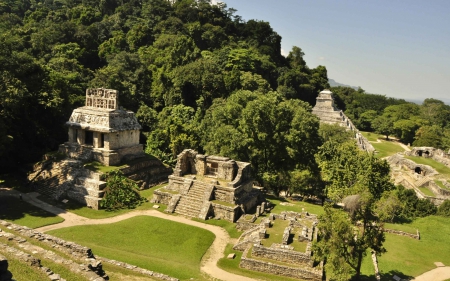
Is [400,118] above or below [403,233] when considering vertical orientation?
above

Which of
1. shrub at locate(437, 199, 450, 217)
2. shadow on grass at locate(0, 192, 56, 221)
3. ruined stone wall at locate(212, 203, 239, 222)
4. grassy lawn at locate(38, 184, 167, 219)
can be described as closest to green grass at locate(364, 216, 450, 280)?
shrub at locate(437, 199, 450, 217)

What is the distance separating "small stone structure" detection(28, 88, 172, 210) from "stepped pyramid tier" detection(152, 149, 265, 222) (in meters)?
3.99

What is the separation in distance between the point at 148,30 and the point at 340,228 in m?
62.5

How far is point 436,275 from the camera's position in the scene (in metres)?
19.2

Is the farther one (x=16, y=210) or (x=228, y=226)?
(x=228, y=226)

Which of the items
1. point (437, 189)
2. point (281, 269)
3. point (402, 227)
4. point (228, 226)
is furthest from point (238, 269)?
point (437, 189)

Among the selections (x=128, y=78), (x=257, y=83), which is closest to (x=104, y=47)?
(x=128, y=78)

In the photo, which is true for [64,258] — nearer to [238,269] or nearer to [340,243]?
[238,269]

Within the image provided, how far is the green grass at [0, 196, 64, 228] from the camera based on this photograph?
2097 centimetres

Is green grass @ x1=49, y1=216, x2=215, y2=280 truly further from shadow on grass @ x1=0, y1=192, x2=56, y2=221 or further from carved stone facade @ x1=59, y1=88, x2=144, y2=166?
carved stone facade @ x1=59, y1=88, x2=144, y2=166

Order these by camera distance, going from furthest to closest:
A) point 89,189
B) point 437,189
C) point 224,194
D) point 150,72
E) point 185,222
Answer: point 150,72
point 437,189
point 89,189
point 224,194
point 185,222

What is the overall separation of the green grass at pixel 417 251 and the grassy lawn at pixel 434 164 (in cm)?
2298

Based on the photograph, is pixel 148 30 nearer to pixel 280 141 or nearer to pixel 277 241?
pixel 280 141

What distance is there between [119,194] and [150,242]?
6832 mm
